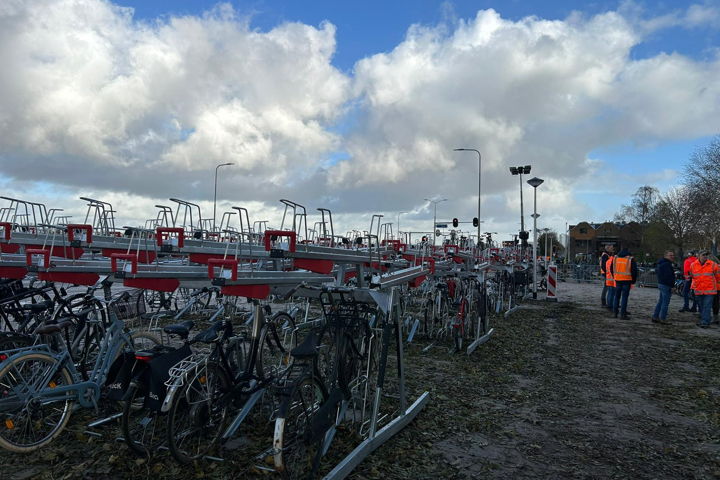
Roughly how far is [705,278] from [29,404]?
515 inches

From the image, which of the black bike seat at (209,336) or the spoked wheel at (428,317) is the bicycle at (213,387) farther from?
the spoked wheel at (428,317)

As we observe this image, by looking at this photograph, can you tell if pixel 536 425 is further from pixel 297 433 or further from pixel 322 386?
pixel 297 433

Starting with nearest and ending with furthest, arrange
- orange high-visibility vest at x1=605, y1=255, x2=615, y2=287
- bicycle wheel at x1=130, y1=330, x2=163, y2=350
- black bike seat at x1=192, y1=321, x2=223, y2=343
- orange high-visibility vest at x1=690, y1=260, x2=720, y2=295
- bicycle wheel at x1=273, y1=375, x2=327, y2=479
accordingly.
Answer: bicycle wheel at x1=273, y1=375, x2=327, y2=479
black bike seat at x1=192, y1=321, x2=223, y2=343
bicycle wheel at x1=130, y1=330, x2=163, y2=350
orange high-visibility vest at x1=690, y1=260, x2=720, y2=295
orange high-visibility vest at x1=605, y1=255, x2=615, y2=287

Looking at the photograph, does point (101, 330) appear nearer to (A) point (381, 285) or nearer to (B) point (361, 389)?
(B) point (361, 389)

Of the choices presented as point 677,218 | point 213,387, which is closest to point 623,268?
point 213,387

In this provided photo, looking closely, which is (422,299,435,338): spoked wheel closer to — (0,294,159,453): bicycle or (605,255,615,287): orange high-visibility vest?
(0,294,159,453): bicycle

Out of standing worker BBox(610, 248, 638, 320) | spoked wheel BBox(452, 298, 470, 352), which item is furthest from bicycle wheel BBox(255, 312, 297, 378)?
standing worker BBox(610, 248, 638, 320)

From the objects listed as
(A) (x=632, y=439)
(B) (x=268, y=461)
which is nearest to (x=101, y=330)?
(B) (x=268, y=461)

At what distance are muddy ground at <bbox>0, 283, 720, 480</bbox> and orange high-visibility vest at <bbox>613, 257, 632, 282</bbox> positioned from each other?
3722mm

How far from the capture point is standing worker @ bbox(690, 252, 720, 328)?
1149 cm

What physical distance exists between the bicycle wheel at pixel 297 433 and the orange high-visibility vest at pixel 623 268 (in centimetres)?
1097

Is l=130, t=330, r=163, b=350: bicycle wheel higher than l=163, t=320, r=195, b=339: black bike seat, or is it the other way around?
l=163, t=320, r=195, b=339: black bike seat

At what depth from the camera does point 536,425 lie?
16.3 feet

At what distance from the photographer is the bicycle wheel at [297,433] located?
3.33m
